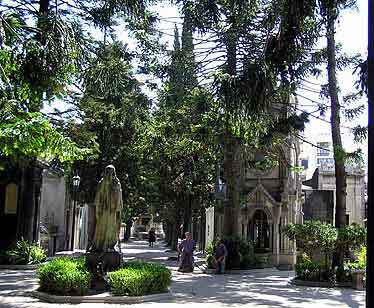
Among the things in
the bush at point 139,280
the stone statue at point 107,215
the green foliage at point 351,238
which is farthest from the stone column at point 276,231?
the stone statue at point 107,215

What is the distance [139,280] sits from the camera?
13328 mm

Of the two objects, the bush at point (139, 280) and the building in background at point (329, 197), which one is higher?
the building in background at point (329, 197)

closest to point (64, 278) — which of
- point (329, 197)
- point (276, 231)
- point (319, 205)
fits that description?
point (276, 231)

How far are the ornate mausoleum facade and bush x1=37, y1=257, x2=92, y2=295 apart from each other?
1524cm

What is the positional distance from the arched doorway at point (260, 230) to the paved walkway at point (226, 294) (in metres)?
9.20

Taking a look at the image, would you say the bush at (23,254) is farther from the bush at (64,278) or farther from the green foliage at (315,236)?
the green foliage at (315,236)

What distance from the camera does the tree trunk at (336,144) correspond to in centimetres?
1887

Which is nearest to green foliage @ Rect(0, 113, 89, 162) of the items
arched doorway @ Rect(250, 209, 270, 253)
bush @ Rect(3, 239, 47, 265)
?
bush @ Rect(3, 239, 47, 265)

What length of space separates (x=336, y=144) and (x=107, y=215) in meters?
9.49

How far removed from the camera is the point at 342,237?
18.2 meters

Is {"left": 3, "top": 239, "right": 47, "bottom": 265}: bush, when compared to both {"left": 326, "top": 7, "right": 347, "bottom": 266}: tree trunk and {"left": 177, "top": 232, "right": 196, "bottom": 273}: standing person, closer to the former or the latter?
{"left": 177, "top": 232, "right": 196, "bottom": 273}: standing person

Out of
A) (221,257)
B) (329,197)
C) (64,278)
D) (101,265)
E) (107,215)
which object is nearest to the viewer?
(64,278)

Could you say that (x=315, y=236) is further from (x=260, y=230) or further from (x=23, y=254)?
(x=260, y=230)

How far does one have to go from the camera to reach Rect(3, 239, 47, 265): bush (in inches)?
876
